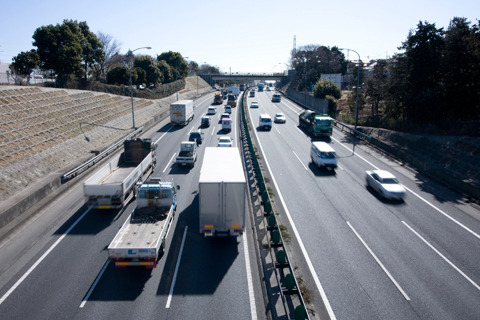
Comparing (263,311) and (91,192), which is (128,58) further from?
(263,311)

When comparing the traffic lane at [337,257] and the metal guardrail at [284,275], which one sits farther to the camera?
the traffic lane at [337,257]

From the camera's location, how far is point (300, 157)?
33.7 meters

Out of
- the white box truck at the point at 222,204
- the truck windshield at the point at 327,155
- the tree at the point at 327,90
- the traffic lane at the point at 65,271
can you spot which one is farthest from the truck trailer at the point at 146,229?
the tree at the point at 327,90

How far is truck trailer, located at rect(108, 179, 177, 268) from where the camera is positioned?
44.7 ft

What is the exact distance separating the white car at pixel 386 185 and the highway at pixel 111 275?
10279mm

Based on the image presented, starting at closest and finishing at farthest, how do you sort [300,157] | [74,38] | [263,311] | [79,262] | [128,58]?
[263,311] → [79,262] → [300,157] → [74,38] → [128,58]

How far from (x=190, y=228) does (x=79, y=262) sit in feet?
18.8

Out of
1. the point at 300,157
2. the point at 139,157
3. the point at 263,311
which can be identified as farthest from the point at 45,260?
the point at 300,157

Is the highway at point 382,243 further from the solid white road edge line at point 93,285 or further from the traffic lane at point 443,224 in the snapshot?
the solid white road edge line at point 93,285

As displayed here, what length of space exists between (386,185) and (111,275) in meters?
18.4

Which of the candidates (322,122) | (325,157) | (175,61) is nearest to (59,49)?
(322,122)

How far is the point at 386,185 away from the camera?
23469mm

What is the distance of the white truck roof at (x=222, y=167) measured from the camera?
54.8 feet

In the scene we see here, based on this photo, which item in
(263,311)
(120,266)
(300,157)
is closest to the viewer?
(263,311)
